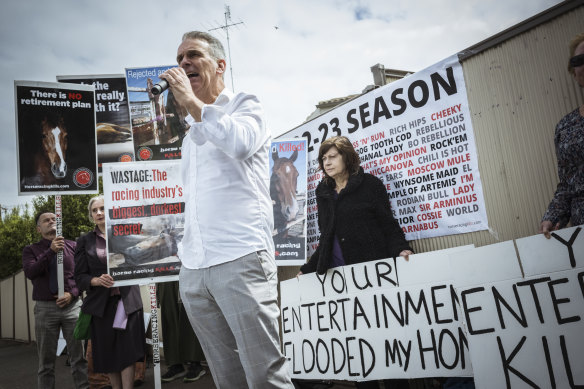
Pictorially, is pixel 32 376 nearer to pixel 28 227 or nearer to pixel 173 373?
pixel 173 373

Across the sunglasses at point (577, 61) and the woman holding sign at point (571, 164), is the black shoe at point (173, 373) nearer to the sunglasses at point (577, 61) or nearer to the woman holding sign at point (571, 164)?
the woman holding sign at point (571, 164)

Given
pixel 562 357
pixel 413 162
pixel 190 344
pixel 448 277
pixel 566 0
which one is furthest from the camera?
pixel 190 344

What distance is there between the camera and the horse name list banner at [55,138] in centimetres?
387

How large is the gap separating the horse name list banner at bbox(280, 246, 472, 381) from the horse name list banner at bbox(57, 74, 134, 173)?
246 centimetres

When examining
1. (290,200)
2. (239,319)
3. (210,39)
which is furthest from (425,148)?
(239,319)

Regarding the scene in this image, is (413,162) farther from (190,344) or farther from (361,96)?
(190,344)

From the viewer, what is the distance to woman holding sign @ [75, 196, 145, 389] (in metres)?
3.44

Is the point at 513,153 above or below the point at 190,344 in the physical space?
above

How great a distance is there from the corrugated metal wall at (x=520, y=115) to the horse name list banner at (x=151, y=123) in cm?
279

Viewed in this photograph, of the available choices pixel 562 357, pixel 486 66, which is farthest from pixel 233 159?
pixel 486 66

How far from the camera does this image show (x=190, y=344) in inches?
181

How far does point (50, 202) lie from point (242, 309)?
18752mm

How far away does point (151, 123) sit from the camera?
4.14 metres

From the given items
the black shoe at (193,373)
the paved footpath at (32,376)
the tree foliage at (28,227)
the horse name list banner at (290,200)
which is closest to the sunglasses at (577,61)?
the horse name list banner at (290,200)
